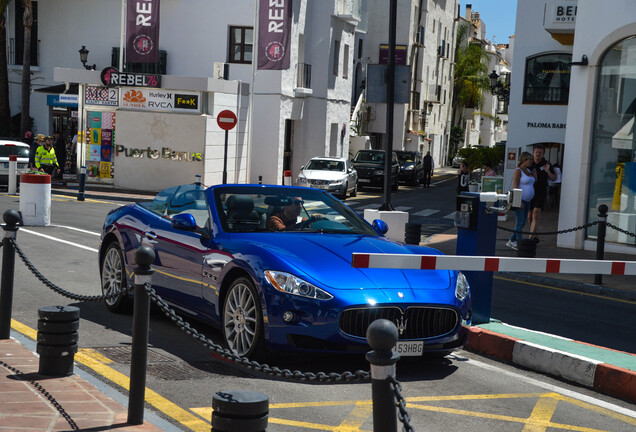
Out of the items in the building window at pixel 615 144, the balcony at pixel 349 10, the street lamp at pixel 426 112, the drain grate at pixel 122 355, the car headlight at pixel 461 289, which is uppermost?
the balcony at pixel 349 10

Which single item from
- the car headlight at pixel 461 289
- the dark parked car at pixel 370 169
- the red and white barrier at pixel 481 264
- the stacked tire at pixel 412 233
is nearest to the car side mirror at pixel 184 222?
the red and white barrier at pixel 481 264

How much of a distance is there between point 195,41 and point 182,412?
35.0 meters

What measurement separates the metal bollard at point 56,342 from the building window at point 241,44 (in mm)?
33394

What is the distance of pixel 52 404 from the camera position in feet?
18.5

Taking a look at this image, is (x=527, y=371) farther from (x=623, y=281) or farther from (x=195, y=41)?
(x=195, y=41)

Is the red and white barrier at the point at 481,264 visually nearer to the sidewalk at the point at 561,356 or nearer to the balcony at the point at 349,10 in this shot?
the sidewalk at the point at 561,356

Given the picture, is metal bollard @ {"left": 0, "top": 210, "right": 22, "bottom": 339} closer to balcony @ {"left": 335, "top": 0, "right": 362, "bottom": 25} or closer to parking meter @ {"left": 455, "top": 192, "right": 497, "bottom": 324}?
parking meter @ {"left": 455, "top": 192, "right": 497, "bottom": 324}

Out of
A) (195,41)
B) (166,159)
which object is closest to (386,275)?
(166,159)

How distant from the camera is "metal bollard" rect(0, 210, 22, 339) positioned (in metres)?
7.28

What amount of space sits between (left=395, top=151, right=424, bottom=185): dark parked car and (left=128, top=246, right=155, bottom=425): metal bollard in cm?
4007

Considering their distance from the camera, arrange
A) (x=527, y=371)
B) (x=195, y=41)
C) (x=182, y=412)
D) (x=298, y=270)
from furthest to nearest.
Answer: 1. (x=195, y=41)
2. (x=527, y=371)
3. (x=298, y=270)
4. (x=182, y=412)

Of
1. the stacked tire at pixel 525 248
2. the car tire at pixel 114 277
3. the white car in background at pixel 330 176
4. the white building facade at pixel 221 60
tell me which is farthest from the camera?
the white building facade at pixel 221 60

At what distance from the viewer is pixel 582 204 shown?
18672 mm

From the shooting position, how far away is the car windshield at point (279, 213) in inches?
322
